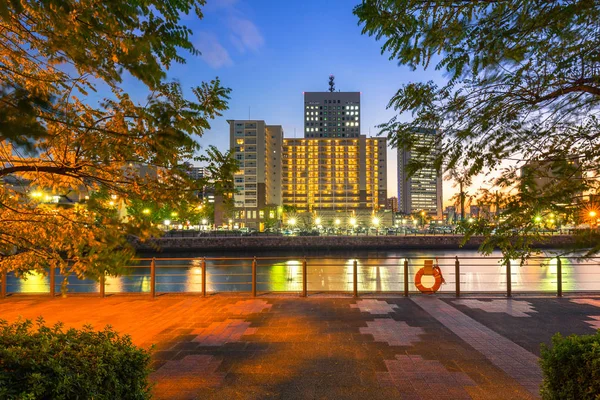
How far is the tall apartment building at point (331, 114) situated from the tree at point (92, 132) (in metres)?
152

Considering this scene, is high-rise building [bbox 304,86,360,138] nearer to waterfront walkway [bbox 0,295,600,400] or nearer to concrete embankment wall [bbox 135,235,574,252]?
concrete embankment wall [bbox 135,235,574,252]

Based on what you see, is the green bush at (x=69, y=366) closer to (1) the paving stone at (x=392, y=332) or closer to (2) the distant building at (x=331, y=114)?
(1) the paving stone at (x=392, y=332)

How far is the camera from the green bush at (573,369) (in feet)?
9.78

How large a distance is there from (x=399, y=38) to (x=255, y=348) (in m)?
5.63

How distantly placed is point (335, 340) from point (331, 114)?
15421 cm

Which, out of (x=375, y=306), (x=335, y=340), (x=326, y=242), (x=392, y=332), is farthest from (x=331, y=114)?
(x=335, y=340)

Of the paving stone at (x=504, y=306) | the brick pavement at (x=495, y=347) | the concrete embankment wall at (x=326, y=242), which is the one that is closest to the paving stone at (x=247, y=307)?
the brick pavement at (x=495, y=347)

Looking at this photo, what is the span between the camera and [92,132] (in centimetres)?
305

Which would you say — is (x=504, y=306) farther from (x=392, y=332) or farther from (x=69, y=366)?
(x=69, y=366)

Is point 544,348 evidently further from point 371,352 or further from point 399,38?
point 399,38

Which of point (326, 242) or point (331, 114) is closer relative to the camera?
point (326, 242)

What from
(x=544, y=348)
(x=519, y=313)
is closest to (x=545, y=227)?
(x=544, y=348)

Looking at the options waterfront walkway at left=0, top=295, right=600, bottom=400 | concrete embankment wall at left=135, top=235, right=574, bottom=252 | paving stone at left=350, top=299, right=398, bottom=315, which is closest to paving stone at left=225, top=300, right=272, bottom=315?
waterfront walkway at left=0, top=295, right=600, bottom=400

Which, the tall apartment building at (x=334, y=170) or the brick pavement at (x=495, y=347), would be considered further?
the tall apartment building at (x=334, y=170)
